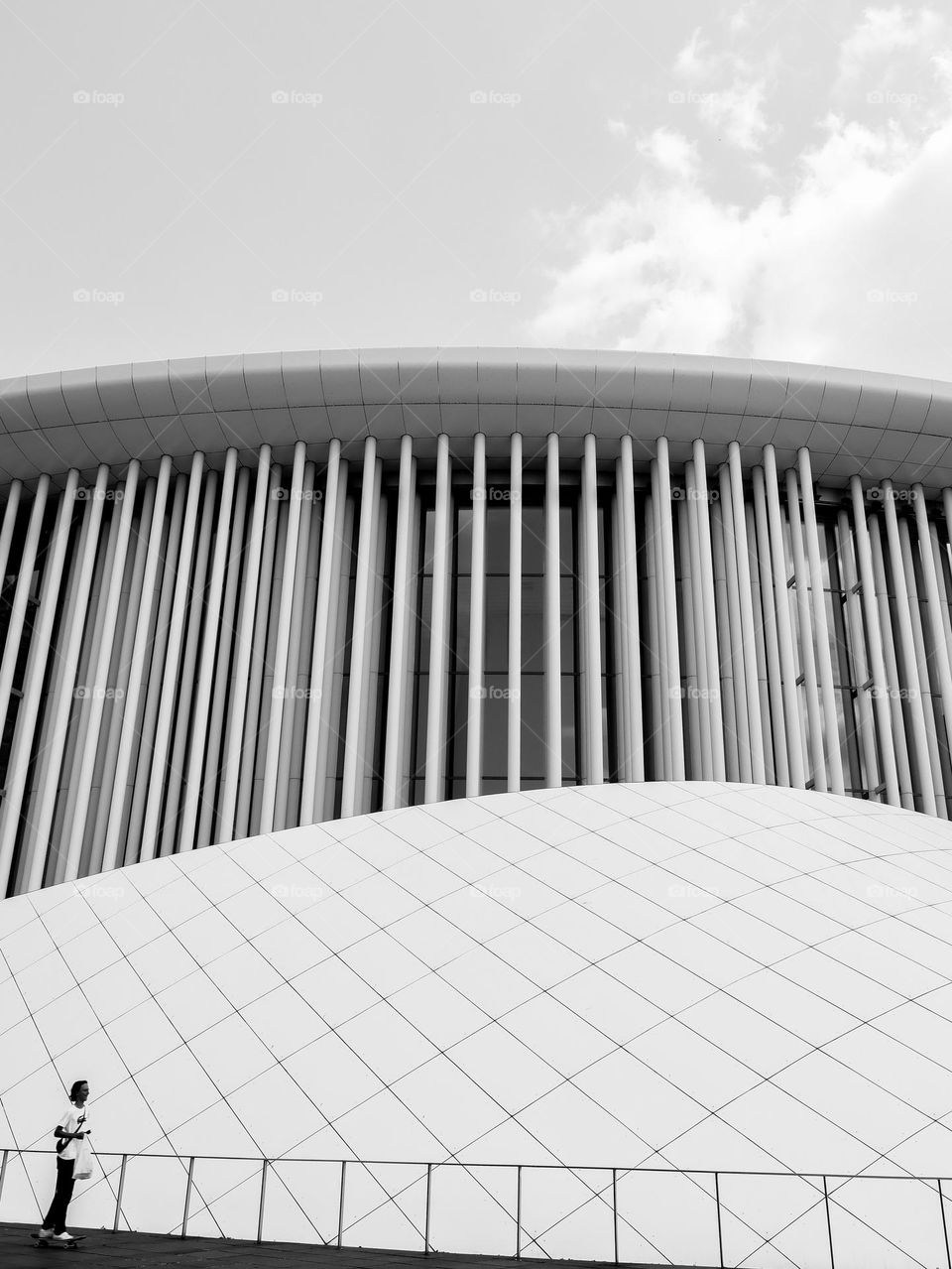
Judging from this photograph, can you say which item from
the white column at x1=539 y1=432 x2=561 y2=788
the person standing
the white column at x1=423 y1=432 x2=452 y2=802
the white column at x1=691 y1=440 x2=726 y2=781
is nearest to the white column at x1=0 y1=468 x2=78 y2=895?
the white column at x1=423 y1=432 x2=452 y2=802

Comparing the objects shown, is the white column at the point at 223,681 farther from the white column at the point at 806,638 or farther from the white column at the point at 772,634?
the white column at the point at 806,638

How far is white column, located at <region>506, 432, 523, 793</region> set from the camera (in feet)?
76.7

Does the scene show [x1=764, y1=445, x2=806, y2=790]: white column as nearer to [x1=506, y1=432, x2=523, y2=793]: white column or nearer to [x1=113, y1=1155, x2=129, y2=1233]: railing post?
[x1=506, y1=432, x2=523, y2=793]: white column

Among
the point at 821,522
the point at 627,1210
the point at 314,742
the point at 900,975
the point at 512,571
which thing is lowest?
the point at 627,1210

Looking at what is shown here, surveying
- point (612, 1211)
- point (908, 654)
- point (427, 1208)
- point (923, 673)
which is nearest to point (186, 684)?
point (427, 1208)

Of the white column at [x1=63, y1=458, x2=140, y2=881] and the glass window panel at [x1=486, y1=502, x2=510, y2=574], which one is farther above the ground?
the glass window panel at [x1=486, y1=502, x2=510, y2=574]

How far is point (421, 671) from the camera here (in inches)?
1053

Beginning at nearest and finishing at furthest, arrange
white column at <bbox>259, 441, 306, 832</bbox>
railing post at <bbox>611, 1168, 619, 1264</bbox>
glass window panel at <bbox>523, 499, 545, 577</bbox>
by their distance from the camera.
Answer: railing post at <bbox>611, 1168, 619, 1264</bbox> → white column at <bbox>259, 441, 306, 832</bbox> → glass window panel at <bbox>523, 499, 545, 577</bbox>

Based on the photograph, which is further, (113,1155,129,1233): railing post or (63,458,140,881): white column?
(63,458,140,881): white column

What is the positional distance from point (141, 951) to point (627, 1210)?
27.6ft

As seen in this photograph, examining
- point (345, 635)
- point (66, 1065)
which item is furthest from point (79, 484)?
point (66, 1065)

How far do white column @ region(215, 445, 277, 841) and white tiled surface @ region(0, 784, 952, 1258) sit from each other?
5.36 metres

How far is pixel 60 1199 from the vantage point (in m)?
8.68

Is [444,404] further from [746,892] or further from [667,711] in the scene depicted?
[746,892]
